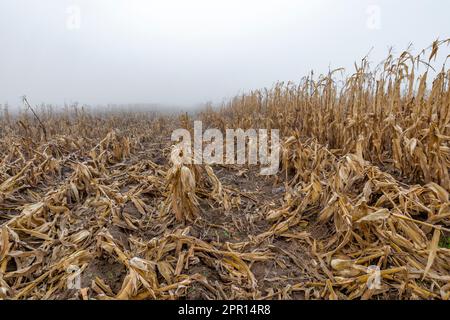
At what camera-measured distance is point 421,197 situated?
2.20 metres

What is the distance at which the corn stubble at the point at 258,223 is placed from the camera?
166cm

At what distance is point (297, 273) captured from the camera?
181cm

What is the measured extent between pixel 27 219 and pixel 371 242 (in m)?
2.80

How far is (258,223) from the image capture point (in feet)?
8.08

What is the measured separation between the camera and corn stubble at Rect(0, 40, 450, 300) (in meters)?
1.66
